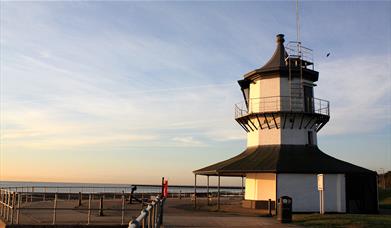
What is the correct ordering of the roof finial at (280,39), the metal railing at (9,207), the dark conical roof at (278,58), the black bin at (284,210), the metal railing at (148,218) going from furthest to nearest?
the roof finial at (280,39), the dark conical roof at (278,58), the black bin at (284,210), the metal railing at (9,207), the metal railing at (148,218)

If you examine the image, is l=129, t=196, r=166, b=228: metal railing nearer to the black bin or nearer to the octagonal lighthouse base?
the black bin

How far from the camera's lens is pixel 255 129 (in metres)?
29.7

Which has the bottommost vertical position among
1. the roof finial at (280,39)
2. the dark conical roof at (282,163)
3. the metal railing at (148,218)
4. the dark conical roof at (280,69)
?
the metal railing at (148,218)

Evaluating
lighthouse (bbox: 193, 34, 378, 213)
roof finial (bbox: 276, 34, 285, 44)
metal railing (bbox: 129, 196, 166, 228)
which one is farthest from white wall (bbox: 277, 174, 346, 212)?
metal railing (bbox: 129, 196, 166, 228)

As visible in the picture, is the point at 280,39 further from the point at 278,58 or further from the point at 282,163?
the point at 282,163

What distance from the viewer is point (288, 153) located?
27438 millimetres

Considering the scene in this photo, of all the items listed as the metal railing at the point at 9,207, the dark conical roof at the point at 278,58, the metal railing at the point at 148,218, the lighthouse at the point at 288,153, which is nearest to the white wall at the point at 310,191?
the lighthouse at the point at 288,153

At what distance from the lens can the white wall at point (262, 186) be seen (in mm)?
26672

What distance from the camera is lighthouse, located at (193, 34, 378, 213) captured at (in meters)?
25.5

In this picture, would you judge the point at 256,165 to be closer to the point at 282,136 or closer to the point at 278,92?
the point at 282,136

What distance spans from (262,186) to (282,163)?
2.40 meters

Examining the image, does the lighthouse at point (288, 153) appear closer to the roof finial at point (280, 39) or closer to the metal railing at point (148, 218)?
the roof finial at point (280, 39)

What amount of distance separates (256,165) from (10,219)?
1346cm

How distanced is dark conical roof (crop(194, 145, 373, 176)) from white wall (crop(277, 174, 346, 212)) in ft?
1.94
